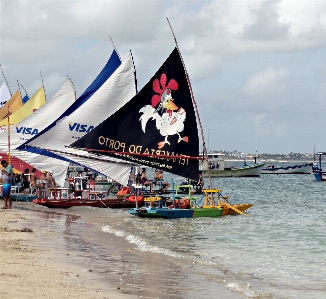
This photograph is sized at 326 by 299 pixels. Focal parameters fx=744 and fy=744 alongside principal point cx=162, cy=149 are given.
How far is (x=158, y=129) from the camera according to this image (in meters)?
28.1

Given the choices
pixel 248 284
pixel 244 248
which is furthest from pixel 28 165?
pixel 248 284

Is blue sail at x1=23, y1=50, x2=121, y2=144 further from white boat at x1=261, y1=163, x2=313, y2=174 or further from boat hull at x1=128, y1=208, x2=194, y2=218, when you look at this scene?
white boat at x1=261, y1=163, x2=313, y2=174

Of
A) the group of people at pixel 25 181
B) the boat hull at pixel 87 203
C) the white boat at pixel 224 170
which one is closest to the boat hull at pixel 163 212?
the boat hull at pixel 87 203

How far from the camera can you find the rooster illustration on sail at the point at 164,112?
27.9 metres

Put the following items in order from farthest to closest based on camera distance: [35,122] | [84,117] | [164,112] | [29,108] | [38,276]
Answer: [29,108] → [35,122] → [84,117] → [164,112] → [38,276]

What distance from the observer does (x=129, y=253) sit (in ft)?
60.5

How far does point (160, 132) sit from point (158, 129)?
0.14 meters

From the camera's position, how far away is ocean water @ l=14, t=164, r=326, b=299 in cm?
1425

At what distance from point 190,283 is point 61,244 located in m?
5.24

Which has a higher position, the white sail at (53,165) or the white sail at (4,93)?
the white sail at (4,93)

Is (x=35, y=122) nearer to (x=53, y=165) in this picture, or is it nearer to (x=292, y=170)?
(x=53, y=165)

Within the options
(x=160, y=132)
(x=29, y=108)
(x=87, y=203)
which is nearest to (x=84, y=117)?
(x=87, y=203)

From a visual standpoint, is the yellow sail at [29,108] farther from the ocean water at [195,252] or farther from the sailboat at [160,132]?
the sailboat at [160,132]

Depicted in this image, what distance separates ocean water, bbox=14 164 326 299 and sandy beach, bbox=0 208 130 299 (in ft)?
1.69
